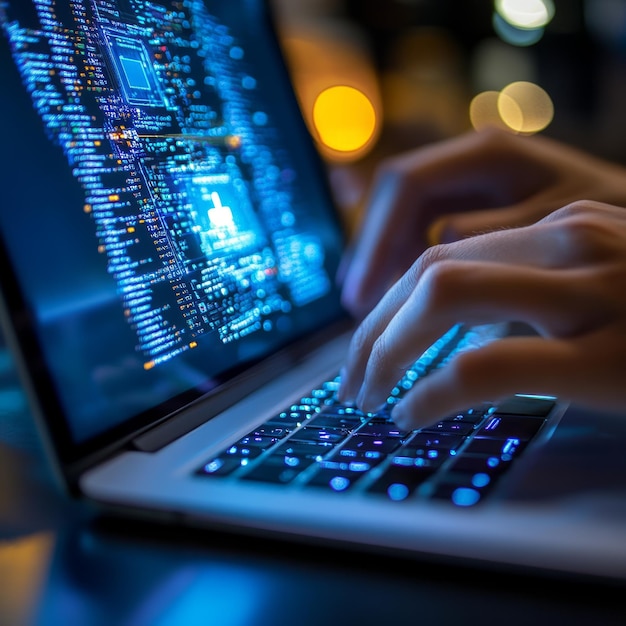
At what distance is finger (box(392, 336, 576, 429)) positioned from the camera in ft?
1.28

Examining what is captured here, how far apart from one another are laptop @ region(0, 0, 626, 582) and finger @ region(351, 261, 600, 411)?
5cm

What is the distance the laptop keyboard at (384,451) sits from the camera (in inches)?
14.9

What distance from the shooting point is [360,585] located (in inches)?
13.4

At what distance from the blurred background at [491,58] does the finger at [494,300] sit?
1877 mm

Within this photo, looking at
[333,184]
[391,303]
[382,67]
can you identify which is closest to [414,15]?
[382,67]

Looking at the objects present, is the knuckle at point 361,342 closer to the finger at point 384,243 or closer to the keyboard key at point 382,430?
the keyboard key at point 382,430

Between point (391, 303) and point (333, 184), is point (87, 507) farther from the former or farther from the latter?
point (333, 184)

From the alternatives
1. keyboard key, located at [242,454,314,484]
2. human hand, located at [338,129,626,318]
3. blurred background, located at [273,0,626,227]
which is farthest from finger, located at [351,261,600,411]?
blurred background, located at [273,0,626,227]

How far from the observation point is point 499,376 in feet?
1.28

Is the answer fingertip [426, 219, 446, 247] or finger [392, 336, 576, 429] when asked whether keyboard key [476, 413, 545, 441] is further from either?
fingertip [426, 219, 446, 247]

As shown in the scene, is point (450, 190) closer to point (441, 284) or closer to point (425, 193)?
point (425, 193)

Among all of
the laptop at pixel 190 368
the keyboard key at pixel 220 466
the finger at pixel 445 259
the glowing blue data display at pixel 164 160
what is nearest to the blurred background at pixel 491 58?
the glowing blue data display at pixel 164 160

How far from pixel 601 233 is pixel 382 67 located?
282 centimetres

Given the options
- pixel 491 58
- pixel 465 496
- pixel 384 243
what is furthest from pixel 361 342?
pixel 491 58
